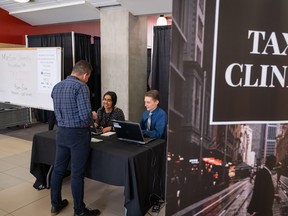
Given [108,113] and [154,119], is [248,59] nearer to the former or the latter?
[154,119]

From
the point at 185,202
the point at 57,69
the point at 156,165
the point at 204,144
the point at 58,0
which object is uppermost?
the point at 58,0

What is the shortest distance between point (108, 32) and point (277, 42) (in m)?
3.76

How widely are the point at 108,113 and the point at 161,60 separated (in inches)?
76.9

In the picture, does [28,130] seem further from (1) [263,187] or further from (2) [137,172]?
(1) [263,187]

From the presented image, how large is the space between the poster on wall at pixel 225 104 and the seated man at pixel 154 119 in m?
1.44

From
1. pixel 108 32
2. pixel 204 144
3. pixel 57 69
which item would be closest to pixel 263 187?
pixel 204 144

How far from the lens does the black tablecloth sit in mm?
2143

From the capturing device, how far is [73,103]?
7.12 feet

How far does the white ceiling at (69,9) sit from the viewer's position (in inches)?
158

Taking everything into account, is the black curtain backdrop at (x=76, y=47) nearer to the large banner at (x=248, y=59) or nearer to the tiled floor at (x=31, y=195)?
the tiled floor at (x=31, y=195)

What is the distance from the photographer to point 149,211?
2537mm

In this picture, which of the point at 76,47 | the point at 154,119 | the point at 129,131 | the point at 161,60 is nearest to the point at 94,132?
the point at 129,131

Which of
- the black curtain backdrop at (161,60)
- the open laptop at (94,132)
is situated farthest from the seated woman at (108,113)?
the black curtain backdrop at (161,60)

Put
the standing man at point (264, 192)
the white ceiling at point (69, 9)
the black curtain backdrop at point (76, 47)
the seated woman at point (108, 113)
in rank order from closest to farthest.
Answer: the standing man at point (264, 192), the seated woman at point (108, 113), the white ceiling at point (69, 9), the black curtain backdrop at point (76, 47)
